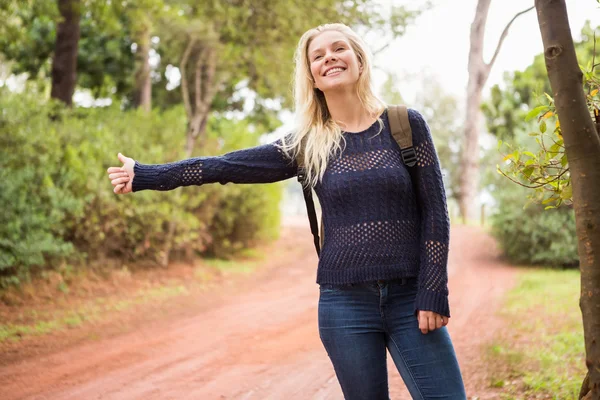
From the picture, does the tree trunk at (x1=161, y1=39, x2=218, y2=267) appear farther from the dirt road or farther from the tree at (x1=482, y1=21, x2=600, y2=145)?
the tree at (x1=482, y1=21, x2=600, y2=145)

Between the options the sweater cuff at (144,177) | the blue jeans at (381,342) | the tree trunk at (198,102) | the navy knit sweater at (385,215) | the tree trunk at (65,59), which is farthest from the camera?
the tree trunk at (65,59)

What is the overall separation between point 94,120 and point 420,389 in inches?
410

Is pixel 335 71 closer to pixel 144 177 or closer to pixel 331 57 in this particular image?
pixel 331 57

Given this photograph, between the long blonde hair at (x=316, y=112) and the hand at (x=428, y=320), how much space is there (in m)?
0.78

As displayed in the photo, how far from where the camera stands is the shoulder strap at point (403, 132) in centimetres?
274

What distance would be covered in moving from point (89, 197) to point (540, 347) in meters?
6.78

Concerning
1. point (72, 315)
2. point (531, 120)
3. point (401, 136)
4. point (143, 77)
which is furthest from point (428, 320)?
point (143, 77)

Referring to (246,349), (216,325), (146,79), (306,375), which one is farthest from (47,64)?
(306,375)

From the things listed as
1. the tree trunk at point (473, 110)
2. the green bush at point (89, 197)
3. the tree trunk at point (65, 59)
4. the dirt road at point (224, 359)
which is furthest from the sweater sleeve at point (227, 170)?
the tree trunk at point (473, 110)

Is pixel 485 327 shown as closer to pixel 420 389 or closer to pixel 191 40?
pixel 420 389

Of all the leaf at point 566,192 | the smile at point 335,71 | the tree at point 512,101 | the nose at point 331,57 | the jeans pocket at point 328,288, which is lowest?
the jeans pocket at point 328,288

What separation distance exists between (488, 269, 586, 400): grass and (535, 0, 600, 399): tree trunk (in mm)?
2297

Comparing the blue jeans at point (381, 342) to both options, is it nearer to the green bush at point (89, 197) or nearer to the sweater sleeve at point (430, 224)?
the sweater sleeve at point (430, 224)

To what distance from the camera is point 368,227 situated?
2717mm
